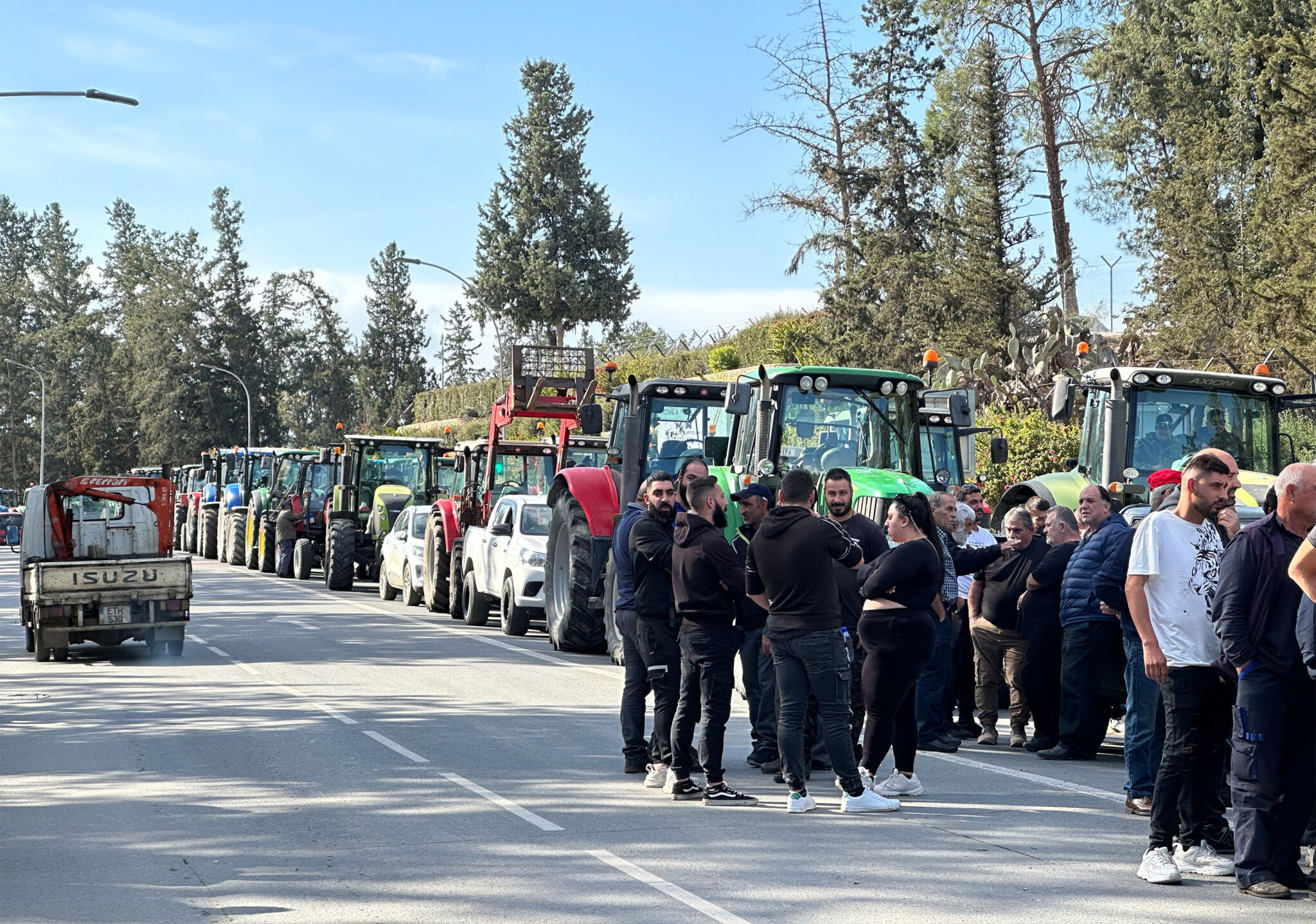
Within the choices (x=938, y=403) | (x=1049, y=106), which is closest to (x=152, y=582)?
(x=938, y=403)

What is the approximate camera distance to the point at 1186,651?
731cm

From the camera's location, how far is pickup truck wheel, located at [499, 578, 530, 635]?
20109mm

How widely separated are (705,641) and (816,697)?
2.54 ft

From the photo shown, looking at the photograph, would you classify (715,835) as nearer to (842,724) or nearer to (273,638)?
(842,724)

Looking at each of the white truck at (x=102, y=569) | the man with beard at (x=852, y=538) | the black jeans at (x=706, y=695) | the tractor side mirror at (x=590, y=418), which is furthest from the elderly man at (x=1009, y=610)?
the white truck at (x=102, y=569)

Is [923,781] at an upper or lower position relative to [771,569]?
lower

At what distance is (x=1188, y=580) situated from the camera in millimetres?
7375

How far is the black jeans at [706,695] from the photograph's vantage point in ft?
30.0

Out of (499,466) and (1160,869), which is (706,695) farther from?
(499,466)

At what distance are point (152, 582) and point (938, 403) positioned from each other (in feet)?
29.4

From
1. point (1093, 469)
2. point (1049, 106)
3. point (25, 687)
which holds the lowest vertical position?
point (25, 687)

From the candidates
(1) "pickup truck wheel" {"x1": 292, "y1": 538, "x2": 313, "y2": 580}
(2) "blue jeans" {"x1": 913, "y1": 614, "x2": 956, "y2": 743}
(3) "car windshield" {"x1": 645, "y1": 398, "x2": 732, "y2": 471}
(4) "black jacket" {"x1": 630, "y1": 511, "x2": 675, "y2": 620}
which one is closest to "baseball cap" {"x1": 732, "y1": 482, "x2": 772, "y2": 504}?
(4) "black jacket" {"x1": 630, "y1": 511, "x2": 675, "y2": 620}

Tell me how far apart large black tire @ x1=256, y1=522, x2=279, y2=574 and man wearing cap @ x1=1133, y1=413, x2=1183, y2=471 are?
2379 centimetres

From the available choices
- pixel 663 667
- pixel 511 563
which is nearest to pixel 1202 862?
pixel 663 667
